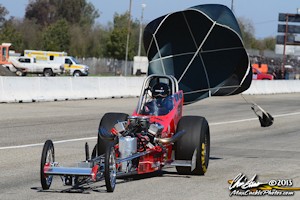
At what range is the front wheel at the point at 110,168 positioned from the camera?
28.7 feet

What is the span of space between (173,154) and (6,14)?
116 meters

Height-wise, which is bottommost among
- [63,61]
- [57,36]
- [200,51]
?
[63,61]

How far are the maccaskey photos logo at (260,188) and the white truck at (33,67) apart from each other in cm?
5673

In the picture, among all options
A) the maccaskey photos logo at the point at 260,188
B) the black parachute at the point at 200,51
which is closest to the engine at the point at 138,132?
the maccaskey photos logo at the point at 260,188

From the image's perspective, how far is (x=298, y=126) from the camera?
875 inches

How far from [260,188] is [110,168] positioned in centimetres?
217

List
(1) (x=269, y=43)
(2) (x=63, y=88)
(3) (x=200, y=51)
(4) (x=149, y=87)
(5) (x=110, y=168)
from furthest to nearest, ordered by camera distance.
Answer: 1. (1) (x=269, y=43)
2. (2) (x=63, y=88)
3. (3) (x=200, y=51)
4. (4) (x=149, y=87)
5. (5) (x=110, y=168)

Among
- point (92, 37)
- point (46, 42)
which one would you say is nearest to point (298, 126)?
point (46, 42)

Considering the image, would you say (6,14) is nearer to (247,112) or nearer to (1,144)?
(247,112)

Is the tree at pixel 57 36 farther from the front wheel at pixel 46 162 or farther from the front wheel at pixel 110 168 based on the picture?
the front wheel at pixel 110 168

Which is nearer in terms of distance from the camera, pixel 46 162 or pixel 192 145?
pixel 46 162

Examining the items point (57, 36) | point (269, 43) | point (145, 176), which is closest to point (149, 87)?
point (145, 176)

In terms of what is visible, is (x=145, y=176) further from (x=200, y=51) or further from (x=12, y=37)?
(x=12, y=37)

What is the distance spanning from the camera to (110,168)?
8.95 m
